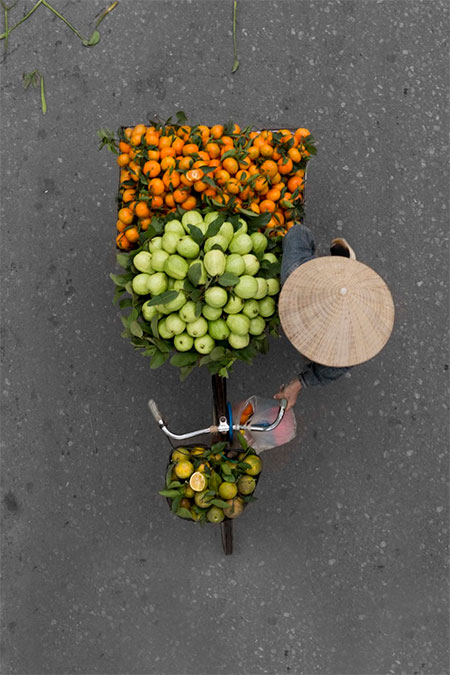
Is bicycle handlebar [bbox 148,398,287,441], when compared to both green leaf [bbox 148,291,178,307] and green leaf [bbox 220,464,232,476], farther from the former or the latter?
green leaf [bbox 148,291,178,307]

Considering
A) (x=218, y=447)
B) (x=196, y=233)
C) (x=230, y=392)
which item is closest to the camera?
(x=196, y=233)

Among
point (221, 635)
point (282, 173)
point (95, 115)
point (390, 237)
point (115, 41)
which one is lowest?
point (221, 635)

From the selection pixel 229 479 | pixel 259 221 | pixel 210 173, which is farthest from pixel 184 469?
pixel 210 173

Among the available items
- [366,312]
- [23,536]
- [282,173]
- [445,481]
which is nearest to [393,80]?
[282,173]

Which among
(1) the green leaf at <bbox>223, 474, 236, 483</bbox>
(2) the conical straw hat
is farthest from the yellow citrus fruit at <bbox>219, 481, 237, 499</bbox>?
(2) the conical straw hat

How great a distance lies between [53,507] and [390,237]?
235 cm

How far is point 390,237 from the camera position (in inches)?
115

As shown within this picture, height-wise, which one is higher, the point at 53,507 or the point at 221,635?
the point at 53,507

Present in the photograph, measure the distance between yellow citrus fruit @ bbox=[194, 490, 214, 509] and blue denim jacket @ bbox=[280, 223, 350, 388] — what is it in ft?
2.00

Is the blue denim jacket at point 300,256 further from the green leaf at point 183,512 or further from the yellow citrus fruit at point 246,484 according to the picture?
the green leaf at point 183,512

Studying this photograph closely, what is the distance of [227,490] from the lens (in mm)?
→ 2051

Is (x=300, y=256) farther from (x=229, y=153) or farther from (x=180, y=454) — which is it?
(x=180, y=454)

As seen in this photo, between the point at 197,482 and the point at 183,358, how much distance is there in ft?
1.56

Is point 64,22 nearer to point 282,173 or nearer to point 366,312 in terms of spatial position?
point 282,173
